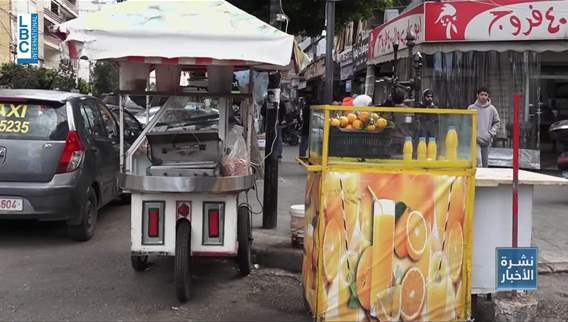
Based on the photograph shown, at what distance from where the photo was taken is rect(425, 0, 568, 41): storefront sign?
1166cm

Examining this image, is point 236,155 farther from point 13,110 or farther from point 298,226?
point 13,110

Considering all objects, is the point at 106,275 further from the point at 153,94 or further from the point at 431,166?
the point at 431,166

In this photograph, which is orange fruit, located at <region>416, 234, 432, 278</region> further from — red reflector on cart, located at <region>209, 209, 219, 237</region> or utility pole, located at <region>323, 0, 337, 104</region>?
utility pole, located at <region>323, 0, 337, 104</region>

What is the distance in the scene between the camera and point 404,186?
4.04m

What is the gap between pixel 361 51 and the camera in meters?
19.5

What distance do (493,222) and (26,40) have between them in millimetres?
32471

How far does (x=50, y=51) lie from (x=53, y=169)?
54.1m

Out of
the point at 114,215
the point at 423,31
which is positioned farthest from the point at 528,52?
the point at 114,215

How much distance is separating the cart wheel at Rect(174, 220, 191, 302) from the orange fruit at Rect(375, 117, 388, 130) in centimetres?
173

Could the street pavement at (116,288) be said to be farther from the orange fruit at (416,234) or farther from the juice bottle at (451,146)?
the juice bottle at (451,146)

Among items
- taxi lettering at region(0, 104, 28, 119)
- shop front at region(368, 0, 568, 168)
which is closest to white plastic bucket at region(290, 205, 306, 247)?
taxi lettering at region(0, 104, 28, 119)

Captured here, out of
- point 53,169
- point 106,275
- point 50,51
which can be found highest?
point 50,51

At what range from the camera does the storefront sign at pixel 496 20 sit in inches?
459

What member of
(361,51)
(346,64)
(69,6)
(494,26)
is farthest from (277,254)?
(69,6)
